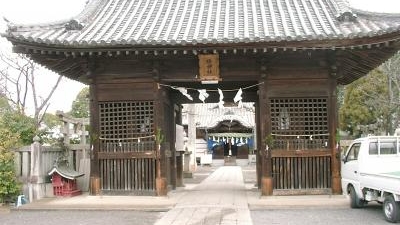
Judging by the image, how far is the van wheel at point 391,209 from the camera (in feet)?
31.8

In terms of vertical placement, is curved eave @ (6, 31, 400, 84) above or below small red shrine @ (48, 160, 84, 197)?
above

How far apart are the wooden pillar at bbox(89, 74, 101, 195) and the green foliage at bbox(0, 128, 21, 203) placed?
2.21m

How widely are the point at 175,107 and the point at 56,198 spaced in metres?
5.34

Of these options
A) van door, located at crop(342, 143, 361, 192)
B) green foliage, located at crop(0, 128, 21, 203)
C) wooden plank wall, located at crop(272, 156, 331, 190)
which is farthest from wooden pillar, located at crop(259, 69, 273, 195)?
green foliage, located at crop(0, 128, 21, 203)

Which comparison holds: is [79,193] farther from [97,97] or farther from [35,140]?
[97,97]

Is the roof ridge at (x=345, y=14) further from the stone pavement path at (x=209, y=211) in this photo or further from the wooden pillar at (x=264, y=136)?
the stone pavement path at (x=209, y=211)

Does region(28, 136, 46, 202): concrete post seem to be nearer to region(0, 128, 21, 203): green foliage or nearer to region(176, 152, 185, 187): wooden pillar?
region(0, 128, 21, 203): green foliage

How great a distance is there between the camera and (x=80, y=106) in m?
52.0

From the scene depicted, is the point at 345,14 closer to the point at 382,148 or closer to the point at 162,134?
the point at 382,148

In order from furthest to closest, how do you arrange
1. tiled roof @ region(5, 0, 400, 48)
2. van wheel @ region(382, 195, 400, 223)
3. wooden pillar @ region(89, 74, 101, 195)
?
wooden pillar @ region(89, 74, 101, 195)
tiled roof @ region(5, 0, 400, 48)
van wheel @ region(382, 195, 400, 223)

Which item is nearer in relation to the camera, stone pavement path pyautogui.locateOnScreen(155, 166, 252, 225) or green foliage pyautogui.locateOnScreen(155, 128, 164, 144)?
stone pavement path pyautogui.locateOnScreen(155, 166, 252, 225)

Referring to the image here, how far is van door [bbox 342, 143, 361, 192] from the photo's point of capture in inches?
468

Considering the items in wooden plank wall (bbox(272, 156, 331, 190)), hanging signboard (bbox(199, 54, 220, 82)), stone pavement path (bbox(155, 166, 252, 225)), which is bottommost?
stone pavement path (bbox(155, 166, 252, 225))

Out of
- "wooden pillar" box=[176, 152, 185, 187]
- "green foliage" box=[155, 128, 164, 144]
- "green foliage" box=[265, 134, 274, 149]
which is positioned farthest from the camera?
"wooden pillar" box=[176, 152, 185, 187]
